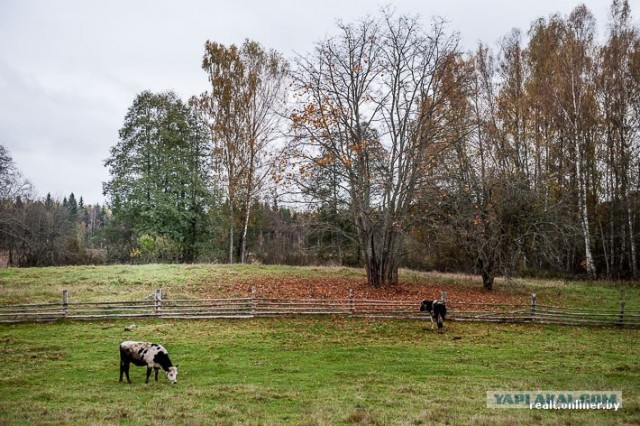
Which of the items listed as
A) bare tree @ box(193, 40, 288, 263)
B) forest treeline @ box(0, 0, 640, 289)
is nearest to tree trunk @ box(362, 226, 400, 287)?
forest treeline @ box(0, 0, 640, 289)

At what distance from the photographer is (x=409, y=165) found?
23.4m

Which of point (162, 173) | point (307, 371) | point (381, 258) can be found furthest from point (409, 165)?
point (162, 173)

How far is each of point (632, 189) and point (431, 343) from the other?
1021 inches

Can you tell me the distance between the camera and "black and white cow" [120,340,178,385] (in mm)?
10844

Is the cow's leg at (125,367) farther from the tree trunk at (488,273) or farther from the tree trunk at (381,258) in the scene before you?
the tree trunk at (488,273)

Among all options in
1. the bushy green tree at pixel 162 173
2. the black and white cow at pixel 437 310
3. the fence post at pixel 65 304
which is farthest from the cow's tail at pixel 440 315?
the bushy green tree at pixel 162 173

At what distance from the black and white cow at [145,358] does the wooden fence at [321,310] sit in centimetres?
784

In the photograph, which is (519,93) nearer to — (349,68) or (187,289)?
(349,68)

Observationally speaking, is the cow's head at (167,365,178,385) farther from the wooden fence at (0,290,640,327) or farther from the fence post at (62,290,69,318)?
the fence post at (62,290,69,318)

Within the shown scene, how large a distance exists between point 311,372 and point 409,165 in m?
14.0

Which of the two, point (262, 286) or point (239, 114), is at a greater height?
point (239, 114)

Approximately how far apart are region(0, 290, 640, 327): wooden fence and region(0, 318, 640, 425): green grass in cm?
70

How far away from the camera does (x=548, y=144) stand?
33656mm

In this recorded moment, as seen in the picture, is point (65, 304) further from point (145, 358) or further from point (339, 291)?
point (339, 291)
